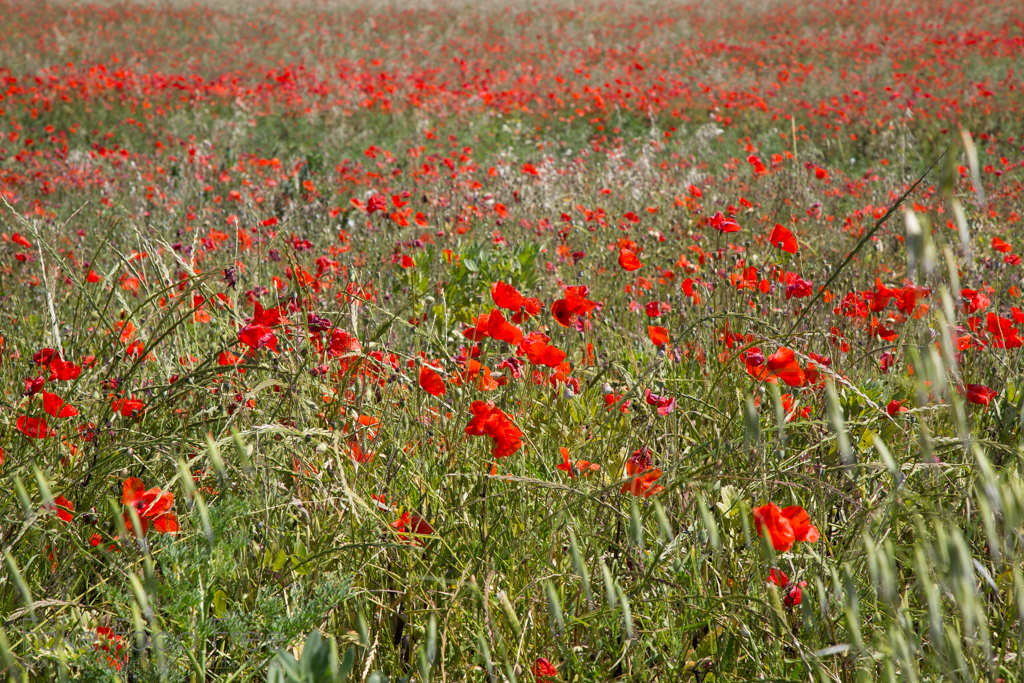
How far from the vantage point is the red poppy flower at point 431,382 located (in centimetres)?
158

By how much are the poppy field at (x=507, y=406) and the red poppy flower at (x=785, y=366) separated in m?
0.01

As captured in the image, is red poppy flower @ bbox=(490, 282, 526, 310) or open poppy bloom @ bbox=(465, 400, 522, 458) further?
red poppy flower @ bbox=(490, 282, 526, 310)

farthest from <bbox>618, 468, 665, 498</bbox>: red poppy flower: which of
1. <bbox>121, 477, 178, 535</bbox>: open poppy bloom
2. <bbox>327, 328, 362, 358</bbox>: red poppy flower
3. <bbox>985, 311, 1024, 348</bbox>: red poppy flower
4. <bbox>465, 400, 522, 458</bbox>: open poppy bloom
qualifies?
<bbox>985, 311, 1024, 348</bbox>: red poppy flower

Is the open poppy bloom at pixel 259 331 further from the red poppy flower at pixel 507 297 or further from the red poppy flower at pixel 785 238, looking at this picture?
the red poppy flower at pixel 785 238

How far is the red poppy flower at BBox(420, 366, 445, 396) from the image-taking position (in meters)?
1.58

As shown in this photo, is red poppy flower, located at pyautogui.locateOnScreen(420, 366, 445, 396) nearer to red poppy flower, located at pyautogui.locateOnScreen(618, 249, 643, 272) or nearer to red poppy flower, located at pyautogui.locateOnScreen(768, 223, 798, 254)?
red poppy flower, located at pyautogui.locateOnScreen(618, 249, 643, 272)

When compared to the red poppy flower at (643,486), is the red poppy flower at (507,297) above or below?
above

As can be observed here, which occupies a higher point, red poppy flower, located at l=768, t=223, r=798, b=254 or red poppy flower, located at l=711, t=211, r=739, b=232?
red poppy flower, located at l=711, t=211, r=739, b=232

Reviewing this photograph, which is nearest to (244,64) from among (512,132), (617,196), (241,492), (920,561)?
(512,132)

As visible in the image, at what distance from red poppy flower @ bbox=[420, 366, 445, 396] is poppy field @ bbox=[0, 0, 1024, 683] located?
0.05 ft

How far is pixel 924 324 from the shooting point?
1829mm

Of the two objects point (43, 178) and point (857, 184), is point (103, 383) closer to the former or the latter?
point (43, 178)

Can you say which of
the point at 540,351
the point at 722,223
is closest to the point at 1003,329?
the point at 722,223

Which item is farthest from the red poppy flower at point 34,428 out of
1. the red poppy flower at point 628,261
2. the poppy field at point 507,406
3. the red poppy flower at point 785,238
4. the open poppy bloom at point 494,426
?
the red poppy flower at point 785,238
